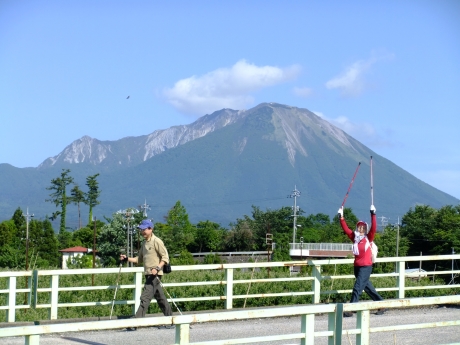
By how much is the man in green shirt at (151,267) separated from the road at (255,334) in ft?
1.40

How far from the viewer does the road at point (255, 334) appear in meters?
11.3

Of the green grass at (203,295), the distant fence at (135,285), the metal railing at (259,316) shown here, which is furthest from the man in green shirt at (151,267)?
the metal railing at (259,316)

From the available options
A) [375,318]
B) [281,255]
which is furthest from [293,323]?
[281,255]

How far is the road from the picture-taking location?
37.0 ft

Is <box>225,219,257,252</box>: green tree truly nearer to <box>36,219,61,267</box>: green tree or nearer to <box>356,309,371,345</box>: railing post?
<box>36,219,61,267</box>: green tree

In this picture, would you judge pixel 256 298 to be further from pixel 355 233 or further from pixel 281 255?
pixel 281 255

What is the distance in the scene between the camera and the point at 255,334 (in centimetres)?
1196

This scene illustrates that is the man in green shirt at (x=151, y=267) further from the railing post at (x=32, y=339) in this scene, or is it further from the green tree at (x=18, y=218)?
the green tree at (x=18, y=218)

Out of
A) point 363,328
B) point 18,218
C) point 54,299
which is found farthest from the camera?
point 18,218

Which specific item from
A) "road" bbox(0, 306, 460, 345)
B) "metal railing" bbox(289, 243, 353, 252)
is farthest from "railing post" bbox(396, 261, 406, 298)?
"metal railing" bbox(289, 243, 353, 252)

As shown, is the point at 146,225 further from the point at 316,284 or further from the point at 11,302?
the point at 316,284

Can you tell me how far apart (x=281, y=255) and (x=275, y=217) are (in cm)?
4763

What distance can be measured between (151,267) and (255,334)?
198 cm

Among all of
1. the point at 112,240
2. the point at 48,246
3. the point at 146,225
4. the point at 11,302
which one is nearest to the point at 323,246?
the point at 112,240
